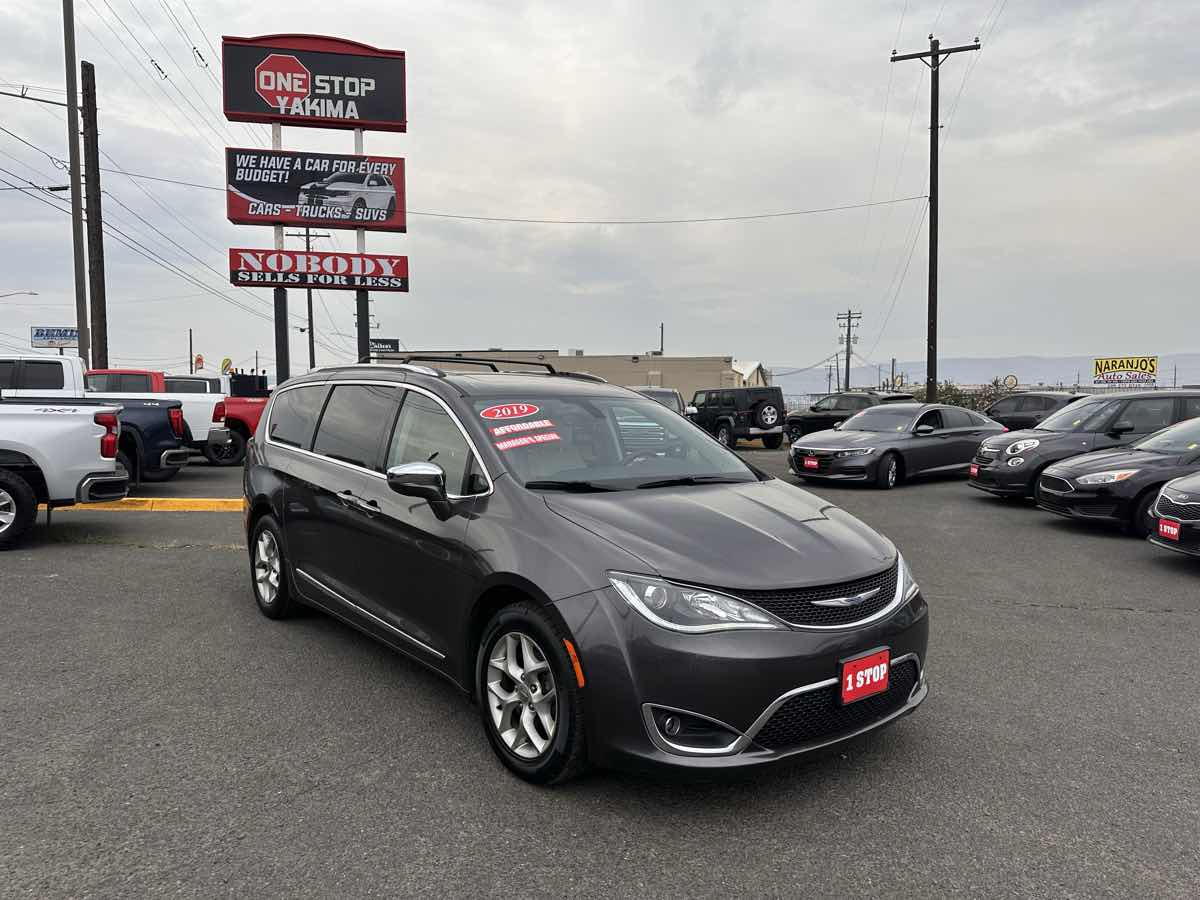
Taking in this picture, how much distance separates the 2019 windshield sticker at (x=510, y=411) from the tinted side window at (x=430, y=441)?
0.17 meters

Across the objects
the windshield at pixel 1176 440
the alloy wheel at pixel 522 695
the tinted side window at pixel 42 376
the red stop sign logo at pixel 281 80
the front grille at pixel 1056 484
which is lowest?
the alloy wheel at pixel 522 695

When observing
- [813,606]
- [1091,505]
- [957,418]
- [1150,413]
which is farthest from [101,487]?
[957,418]

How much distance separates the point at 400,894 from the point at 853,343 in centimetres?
8178

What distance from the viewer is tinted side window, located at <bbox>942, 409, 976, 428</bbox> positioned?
1412cm

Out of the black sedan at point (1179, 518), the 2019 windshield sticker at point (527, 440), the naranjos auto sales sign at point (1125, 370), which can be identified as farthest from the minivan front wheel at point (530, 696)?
the naranjos auto sales sign at point (1125, 370)

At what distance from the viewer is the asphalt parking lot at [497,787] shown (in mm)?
2588

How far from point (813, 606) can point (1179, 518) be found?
221 inches

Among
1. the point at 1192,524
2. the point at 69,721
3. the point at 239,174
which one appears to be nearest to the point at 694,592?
the point at 69,721

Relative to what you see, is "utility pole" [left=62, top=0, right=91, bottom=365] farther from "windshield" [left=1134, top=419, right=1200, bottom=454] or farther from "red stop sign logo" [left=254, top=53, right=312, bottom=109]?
"windshield" [left=1134, top=419, right=1200, bottom=454]

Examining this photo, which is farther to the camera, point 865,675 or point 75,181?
point 75,181

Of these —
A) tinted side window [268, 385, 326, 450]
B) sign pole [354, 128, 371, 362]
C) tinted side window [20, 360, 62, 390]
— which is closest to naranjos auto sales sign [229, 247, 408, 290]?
sign pole [354, 128, 371, 362]

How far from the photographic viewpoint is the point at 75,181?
801 inches

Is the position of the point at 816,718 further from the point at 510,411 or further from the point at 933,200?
the point at 933,200

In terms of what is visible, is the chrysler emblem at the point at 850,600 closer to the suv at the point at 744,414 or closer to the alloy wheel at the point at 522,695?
the alloy wheel at the point at 522,695
